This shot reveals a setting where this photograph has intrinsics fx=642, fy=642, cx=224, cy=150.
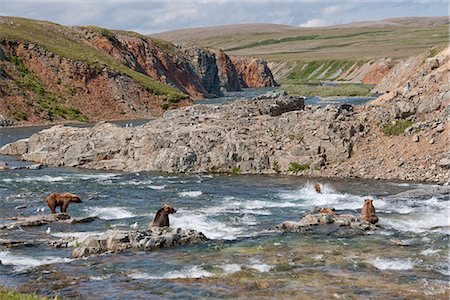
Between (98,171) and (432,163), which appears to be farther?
(98,171)

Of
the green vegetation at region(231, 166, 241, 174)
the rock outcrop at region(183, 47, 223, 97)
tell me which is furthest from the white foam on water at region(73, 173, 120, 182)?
the rock outcrop at region(183, 47, 223, 97)

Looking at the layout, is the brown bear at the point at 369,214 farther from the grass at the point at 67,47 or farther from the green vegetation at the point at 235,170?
the grass at the point at 67,47

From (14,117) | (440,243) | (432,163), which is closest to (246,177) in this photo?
(432,163)

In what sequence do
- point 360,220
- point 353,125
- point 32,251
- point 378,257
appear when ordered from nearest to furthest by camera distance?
1. point 378,257
2. point 32,251
3. point 360,220
4. point 353,125

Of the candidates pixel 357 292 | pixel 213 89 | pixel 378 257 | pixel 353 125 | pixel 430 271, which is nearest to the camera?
pixel 357 292

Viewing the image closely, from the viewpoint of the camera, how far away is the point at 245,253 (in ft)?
78.5

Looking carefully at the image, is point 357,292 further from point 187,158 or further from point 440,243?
point 187,158

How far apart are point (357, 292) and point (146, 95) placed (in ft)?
266

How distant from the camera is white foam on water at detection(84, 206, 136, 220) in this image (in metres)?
31.8

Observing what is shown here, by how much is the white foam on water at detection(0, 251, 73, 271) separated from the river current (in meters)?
0.04

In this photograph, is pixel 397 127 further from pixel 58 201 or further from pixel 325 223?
pixel 58 201

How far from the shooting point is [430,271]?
837 inches

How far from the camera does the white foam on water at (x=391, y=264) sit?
71.4 feet

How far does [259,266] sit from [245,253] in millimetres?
1780
